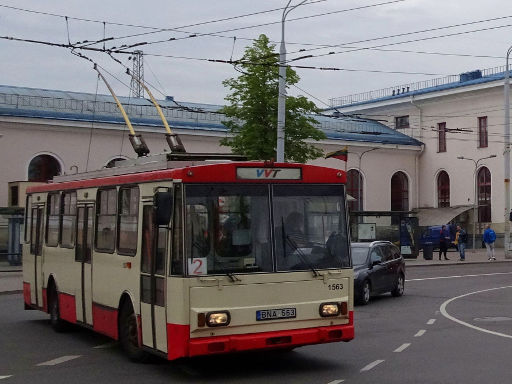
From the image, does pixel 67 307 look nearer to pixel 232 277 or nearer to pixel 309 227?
pixel 232 277

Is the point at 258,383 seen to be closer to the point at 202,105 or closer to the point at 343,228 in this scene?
the point at 343,228

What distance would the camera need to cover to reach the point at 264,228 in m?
10.5

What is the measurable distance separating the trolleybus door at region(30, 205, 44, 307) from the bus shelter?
981 inches

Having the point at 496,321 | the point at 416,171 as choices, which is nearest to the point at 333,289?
the point at 496,321

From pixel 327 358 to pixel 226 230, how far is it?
106 inches

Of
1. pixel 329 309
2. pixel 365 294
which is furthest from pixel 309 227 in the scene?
pixel 365 294

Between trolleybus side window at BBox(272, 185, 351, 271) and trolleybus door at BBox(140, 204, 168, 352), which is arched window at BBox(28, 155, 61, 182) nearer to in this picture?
trolleybus door at BBox(140, 204, 168, 352)

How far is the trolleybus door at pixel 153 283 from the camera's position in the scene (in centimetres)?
1047

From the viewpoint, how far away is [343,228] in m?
11.1

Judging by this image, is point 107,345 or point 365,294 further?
point 365,294

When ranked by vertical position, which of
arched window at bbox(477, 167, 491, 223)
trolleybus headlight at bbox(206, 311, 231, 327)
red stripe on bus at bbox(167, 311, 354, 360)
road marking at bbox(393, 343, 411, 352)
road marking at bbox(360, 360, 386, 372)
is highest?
arched window at bbox(477, 167, 491, 223)

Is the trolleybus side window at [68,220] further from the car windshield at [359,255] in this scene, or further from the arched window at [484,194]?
the arched window at [484,194]

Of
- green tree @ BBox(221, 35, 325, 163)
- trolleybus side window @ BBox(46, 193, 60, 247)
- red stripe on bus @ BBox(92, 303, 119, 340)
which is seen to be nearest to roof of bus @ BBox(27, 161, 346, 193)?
red stripe on bus @ BBox(92, 303, 119, 340)

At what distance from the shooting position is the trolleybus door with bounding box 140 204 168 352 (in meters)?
10.5
